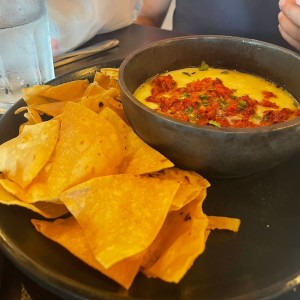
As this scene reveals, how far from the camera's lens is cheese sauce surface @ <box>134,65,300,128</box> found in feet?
3.44

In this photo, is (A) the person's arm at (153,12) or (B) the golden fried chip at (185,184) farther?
(A) the person's arm at (153,12)

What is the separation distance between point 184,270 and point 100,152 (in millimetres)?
327

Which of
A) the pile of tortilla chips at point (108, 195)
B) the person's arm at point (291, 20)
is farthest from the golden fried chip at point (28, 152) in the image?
the person's arm at point (291, 20)

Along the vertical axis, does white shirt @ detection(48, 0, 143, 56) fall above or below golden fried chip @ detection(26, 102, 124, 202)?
below

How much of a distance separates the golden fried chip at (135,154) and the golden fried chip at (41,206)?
0.53 feet

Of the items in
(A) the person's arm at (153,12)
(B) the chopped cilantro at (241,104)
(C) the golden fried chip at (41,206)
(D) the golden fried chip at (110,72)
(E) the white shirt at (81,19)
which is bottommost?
(A) the person's arm at (153,12)

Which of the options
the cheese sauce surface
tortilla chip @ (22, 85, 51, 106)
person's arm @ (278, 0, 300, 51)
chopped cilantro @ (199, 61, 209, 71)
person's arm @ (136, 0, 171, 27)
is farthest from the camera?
person's arm @ (136, 0, 171, 27)

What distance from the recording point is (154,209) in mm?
798

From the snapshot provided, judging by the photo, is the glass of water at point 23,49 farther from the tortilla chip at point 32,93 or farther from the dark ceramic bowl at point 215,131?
the dark ceramic bowl at point 215,131

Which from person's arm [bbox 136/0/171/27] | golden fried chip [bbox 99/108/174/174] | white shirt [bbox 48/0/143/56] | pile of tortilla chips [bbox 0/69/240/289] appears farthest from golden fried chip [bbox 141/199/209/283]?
person's arm [bbox 136/0/171/27]

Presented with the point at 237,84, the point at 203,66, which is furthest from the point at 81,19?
the point at 237,84

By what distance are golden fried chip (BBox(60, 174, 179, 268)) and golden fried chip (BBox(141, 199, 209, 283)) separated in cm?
5

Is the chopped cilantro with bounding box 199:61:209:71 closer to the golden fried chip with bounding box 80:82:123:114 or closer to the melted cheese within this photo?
the melted cheese

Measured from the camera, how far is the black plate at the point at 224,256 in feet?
2.37
